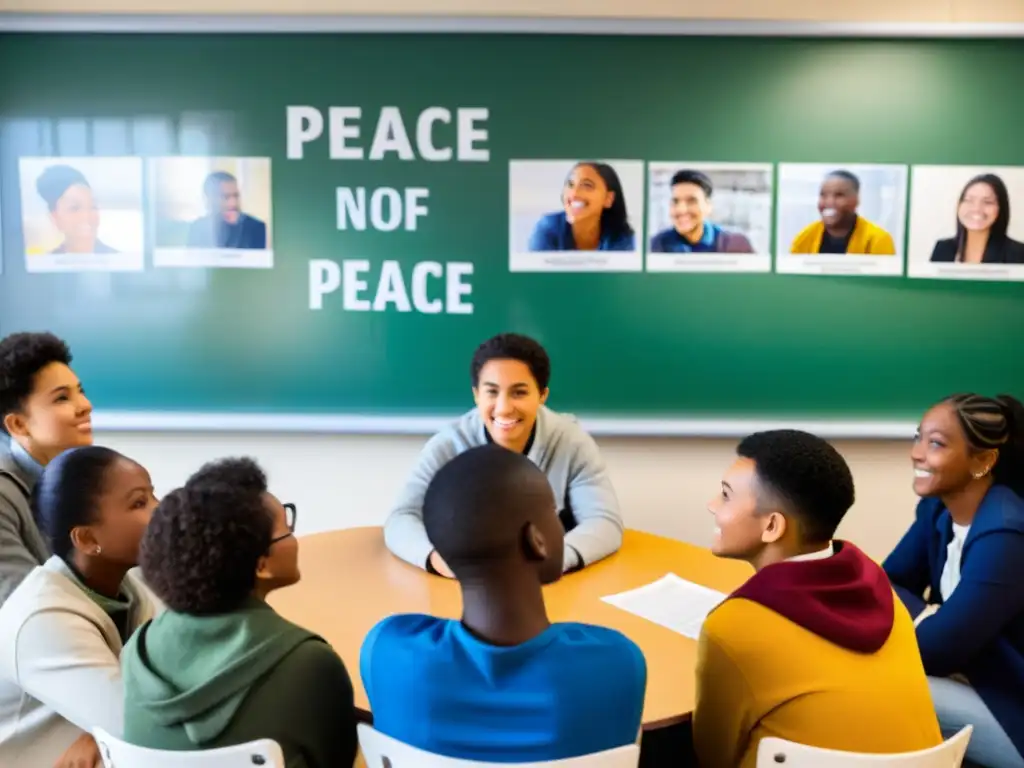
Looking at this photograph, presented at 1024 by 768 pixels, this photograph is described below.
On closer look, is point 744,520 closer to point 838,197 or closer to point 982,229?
point 838,197

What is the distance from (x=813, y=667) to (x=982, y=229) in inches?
95.7

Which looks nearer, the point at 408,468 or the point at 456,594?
the point at 456,594

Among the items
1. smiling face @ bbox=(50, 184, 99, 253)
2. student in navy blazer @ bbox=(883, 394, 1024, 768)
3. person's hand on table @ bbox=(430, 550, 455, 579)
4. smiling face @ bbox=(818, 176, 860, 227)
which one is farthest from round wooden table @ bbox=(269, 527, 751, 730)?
smiling face @ bbox=(50, 184, 99, 253)

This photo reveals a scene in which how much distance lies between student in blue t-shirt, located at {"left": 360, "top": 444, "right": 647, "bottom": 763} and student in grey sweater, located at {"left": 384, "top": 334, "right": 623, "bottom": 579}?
1.13 meters

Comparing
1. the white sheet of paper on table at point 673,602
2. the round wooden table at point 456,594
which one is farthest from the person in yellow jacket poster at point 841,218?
the white sheet of paper on table at point 673,602

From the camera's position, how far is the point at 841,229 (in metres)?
3.06

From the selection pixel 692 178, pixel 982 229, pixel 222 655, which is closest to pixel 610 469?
pixel 692 178

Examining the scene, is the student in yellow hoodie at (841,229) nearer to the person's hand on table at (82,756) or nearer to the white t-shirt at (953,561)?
the white t-shirt at (953,561)

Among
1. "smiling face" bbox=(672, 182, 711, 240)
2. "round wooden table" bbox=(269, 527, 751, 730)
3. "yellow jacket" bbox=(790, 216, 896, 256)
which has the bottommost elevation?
"round wooden table" bbox=(269, 527, 751, 730)

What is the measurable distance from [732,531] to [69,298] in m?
2.74

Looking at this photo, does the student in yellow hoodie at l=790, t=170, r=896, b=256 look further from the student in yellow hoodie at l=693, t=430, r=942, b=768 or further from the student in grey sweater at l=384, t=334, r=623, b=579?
the student in yellow hoodie at l=693, t=430, r=942, b=768

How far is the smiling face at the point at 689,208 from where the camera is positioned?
305 cm

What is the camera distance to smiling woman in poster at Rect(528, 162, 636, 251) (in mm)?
3039

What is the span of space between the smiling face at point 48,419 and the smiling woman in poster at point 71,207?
115 centimetres
